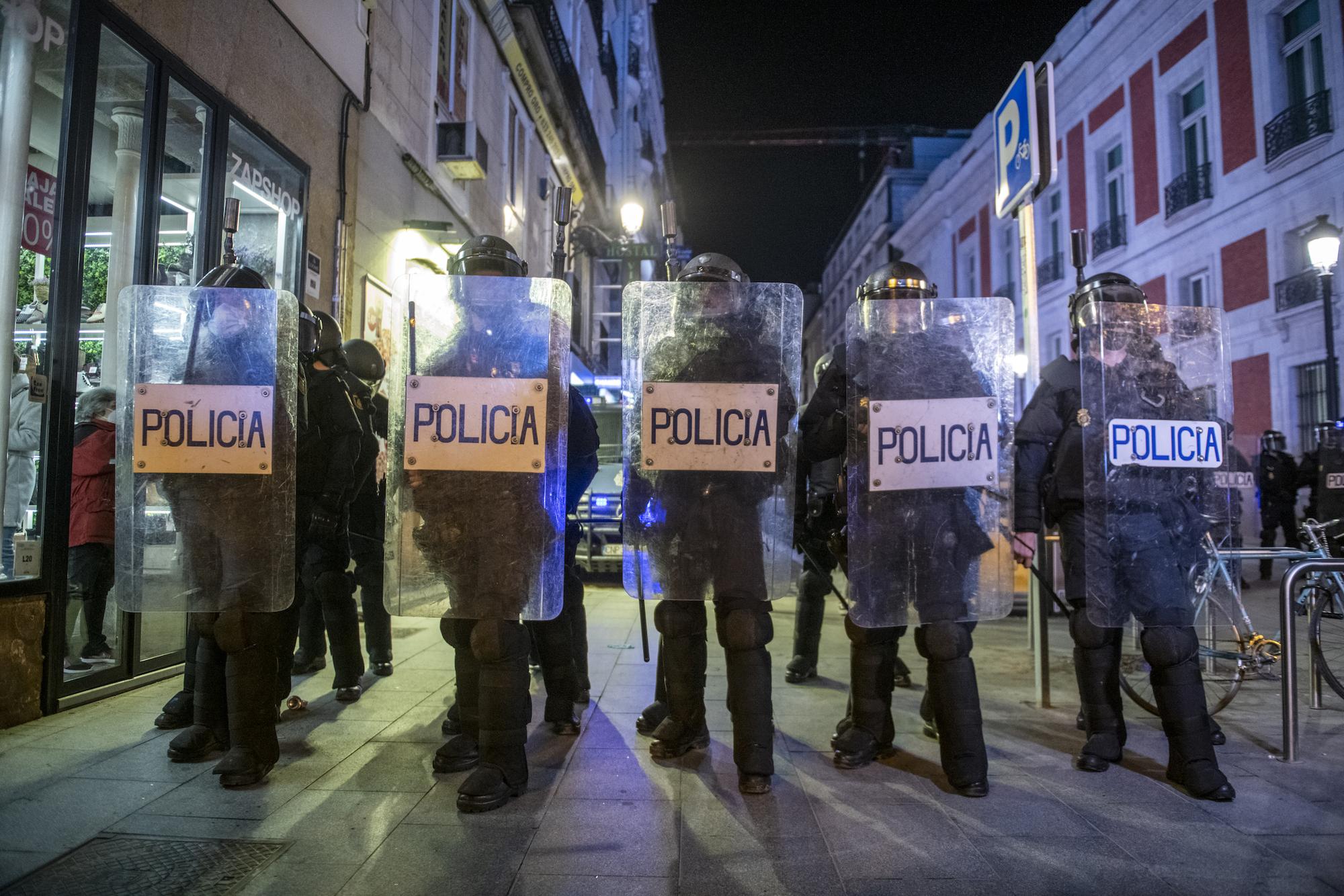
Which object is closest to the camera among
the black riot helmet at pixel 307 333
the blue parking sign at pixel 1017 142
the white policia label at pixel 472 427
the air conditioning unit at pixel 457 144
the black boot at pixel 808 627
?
the white policia label at pixel 472 427

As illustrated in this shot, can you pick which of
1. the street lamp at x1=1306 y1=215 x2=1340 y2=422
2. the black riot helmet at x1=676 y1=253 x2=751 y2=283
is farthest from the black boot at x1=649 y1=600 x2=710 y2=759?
the street lamp at x1=1306 y1=215 x2=1340 y2=422

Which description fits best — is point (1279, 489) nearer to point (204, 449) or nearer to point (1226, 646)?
point (1226, 646)

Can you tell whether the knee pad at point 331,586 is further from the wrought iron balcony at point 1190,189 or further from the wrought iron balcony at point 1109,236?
the wrought iron balcony at point 1109,236

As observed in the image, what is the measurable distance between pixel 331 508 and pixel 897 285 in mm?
2878

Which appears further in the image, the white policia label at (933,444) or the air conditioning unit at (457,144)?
the air conditioning unit at (457,144)

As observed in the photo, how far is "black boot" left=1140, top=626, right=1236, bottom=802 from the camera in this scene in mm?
3080

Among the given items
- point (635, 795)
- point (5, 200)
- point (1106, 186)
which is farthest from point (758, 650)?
point (1106, 186)

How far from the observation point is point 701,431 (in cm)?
305

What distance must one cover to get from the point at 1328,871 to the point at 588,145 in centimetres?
1797

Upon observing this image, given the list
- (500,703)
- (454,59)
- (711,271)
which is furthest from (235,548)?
(454,59)

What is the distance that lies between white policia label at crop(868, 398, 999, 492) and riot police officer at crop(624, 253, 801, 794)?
36 cm

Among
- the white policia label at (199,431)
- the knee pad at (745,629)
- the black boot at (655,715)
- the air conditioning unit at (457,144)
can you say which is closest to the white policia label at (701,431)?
the knee pad at (745,629)

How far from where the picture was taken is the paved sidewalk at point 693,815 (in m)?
2.37

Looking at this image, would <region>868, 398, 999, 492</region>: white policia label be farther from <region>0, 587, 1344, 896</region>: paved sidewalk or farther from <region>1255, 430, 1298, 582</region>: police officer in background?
<region>1255, 430, 1298, 582</region>: police officer in background
